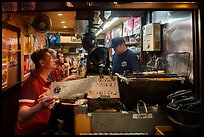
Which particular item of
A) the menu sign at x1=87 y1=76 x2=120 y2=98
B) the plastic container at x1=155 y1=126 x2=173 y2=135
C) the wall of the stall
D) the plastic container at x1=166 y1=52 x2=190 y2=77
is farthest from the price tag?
the wall of the stall

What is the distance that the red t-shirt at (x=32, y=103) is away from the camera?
229 centimetres

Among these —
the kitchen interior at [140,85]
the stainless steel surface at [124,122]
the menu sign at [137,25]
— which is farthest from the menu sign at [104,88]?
the menu sign at [137,25]

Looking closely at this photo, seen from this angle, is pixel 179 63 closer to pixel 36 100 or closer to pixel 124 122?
pixel 124 122

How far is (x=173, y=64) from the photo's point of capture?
11.6ft

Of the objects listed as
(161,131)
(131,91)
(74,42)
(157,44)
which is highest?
Result: (74,42)

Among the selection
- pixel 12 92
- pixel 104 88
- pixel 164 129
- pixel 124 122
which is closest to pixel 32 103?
pixel 104 88

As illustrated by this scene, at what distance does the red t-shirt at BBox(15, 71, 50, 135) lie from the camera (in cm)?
229

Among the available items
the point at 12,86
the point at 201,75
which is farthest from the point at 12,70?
the point at 201,75

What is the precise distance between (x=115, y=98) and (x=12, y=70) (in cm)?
259

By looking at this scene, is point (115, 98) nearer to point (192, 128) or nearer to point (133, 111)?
point (133, 111)

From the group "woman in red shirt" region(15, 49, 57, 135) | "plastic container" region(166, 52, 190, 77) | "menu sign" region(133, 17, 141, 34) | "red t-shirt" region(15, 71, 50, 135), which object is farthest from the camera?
"menu sign" region(133, 17, 141, 34)

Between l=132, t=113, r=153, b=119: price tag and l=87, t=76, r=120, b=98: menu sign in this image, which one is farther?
l=87, t=76, r=120, b=98: menu sign

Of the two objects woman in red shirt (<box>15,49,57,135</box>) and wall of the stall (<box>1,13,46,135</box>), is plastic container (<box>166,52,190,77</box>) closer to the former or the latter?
woman in red shirt (<box>15,49,57,135</box>)

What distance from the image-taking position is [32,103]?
90.1 inches
